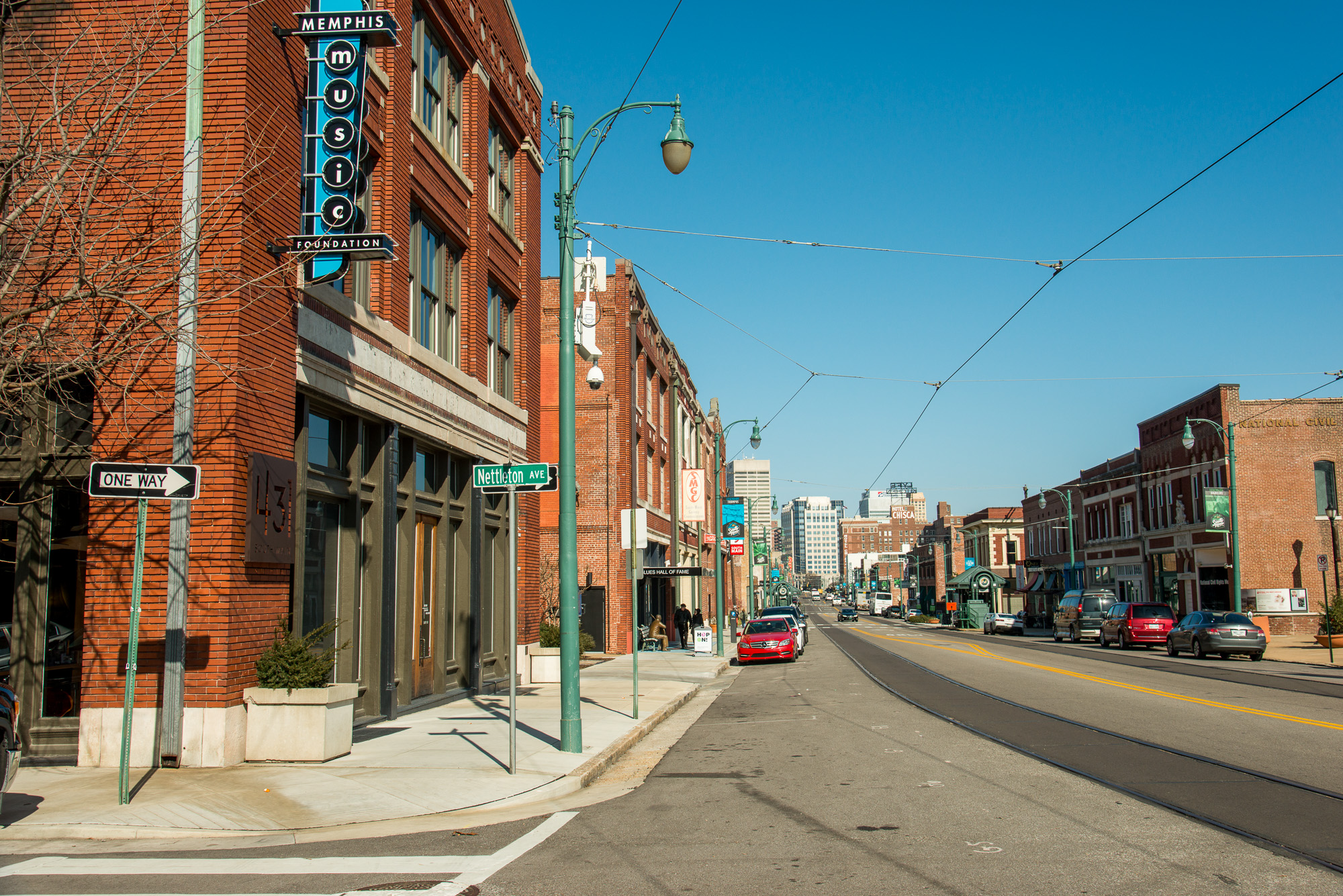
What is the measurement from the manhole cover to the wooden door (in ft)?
32.9

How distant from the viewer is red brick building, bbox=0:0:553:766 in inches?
433

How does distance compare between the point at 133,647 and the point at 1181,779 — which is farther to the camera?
the point at 1181,779

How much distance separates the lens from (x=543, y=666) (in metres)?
22.1

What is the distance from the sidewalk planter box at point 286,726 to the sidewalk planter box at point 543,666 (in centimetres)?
1079

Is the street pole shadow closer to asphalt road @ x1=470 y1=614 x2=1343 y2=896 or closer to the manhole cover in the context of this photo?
asphalt road @ x1=470 y1=614 x2=1343 y2=896

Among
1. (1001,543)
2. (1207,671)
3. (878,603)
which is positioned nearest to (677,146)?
(1207,671)

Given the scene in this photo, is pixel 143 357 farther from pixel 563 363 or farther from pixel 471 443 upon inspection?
pixel 471 443

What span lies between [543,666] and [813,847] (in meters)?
15.1

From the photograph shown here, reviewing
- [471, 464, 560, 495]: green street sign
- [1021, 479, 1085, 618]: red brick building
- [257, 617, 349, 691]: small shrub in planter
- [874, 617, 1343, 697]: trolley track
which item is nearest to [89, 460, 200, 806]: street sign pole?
[257, 617, 349, 691]: small shrub in planter

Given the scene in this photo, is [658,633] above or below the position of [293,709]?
below

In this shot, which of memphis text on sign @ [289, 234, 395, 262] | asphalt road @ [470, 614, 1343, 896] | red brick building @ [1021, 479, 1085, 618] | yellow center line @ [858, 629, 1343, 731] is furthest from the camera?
red brick building @ [1021, 479, 1085, 618]

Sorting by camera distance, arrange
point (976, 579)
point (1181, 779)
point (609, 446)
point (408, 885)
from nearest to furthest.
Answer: point (408, 885), point (1181, 779), point (609, 446), point (976, 579)

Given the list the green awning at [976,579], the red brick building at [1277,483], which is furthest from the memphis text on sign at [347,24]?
the green awning at [976,579]

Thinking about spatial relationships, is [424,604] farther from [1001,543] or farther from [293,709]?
[1001,543]
